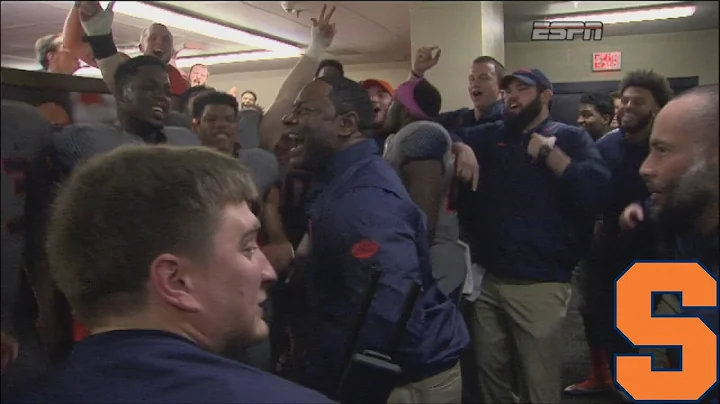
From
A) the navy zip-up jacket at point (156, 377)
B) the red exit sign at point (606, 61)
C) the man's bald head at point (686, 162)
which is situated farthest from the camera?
the red exit sign at point (606, 61)

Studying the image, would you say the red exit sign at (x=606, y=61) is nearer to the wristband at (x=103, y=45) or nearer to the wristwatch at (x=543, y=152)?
the wristwatch at (x=543, y=152)

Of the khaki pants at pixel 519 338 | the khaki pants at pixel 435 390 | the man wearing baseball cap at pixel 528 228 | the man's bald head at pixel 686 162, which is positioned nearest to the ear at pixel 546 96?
the man wearing baseball cap at pixel 528 228

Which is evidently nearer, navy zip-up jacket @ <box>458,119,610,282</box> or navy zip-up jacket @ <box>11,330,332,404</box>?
navy zip-up jacket @ <box>11,330,332,404</box>

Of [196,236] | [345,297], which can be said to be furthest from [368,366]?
[196,236]

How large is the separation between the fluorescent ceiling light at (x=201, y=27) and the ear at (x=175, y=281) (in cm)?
28

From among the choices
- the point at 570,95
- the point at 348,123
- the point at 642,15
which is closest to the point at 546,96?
the point at 570,95

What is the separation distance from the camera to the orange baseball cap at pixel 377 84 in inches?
27.8

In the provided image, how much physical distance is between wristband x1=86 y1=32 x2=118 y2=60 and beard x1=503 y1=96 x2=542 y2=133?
0.43 metres

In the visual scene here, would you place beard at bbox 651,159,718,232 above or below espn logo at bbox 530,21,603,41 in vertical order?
below

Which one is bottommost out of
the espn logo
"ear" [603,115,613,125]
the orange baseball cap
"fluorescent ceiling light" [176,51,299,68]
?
"ear" [603,115,613,125]

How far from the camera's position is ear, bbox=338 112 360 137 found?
74cm

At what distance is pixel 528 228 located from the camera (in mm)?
755

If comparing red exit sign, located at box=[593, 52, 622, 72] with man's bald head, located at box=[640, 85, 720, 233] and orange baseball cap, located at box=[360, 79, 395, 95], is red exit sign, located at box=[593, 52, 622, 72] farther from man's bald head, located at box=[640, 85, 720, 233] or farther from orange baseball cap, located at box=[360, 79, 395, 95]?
orange baseball cap, located at box=[360, 79, 395, 95]

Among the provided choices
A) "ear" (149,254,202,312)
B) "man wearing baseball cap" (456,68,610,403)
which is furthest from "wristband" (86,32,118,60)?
"man wearing baseball cap" (456,68,610,403)
